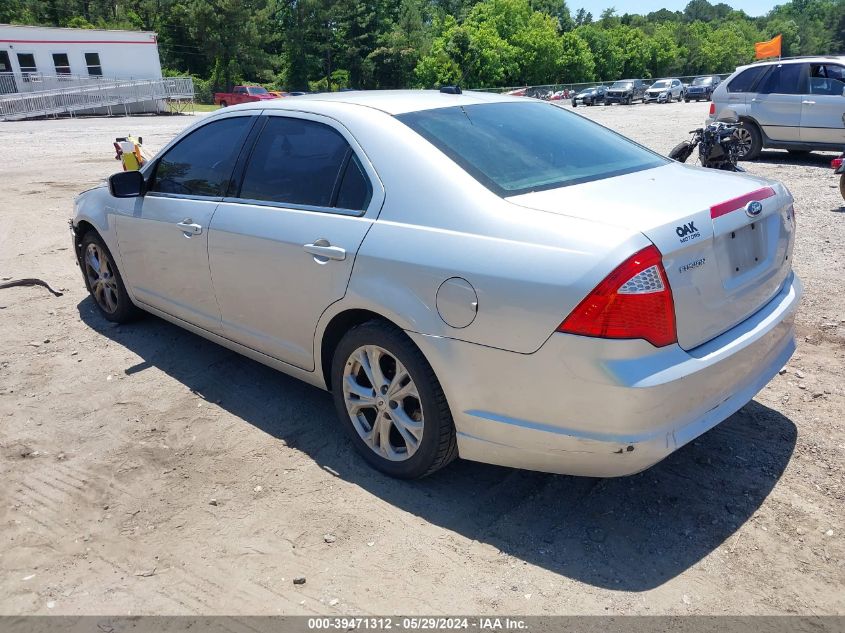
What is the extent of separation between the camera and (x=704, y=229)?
274 cm

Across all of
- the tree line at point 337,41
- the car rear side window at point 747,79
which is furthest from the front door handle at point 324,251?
the tree line at point 337,41

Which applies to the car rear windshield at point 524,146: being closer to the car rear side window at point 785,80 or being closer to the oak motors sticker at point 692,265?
the oak motors sticker at point 692,265

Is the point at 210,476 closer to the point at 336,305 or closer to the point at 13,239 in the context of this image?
the point at 336,305

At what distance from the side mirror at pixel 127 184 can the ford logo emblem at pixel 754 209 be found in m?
3.68

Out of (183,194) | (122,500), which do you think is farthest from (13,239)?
(122,500)

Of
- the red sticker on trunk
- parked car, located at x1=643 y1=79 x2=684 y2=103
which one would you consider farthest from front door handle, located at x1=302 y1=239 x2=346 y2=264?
parked car, located at x1=643 y1=79 x2=684 y2=103

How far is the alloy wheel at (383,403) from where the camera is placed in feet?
10.5

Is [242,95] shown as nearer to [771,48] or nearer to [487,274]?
[771,48]

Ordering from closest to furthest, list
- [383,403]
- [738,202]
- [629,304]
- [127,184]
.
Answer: [629,304]
[738,202]
[383,403]
[127,184]

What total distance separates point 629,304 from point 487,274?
546 mm

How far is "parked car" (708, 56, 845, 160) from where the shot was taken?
40.0 feet

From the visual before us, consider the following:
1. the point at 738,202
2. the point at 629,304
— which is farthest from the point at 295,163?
the point at 738,202

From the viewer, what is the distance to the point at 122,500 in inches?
132

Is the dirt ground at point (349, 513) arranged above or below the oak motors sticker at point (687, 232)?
below
